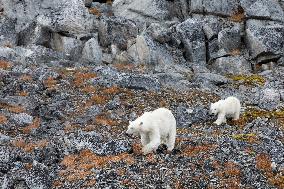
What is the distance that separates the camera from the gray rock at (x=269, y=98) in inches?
1252

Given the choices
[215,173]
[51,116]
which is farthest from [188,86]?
[215,173]

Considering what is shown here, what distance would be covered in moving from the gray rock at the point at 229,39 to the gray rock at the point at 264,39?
3.03 ft

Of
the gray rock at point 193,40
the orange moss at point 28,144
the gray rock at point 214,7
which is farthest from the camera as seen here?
the gray rock at point 214,7

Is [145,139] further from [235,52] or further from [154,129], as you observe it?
[235,52]

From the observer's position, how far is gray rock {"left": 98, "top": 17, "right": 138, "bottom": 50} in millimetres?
44875

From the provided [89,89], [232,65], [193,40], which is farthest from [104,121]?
[193,40]

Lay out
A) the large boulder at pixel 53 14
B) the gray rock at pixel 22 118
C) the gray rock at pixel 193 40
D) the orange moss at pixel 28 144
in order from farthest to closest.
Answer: the large boulder at pixel 53 14, the gray rock at pixel 193 40, the gray rock at pixel 22 118, the orange moss at pixel 28 144

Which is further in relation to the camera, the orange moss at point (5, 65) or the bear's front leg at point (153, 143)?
the orange moss at point (5, 65)

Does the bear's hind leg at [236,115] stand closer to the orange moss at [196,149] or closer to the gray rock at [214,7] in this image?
the orange moss at [196,149]

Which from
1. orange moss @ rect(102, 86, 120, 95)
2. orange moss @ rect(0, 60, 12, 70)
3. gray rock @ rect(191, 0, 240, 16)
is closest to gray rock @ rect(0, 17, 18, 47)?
orange moss @ rect(0, 60, 12, 70)

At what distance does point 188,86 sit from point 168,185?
18.8m

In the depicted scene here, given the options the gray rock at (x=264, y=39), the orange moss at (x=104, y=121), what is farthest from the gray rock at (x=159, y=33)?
the orange moss at (x=104, y=121)

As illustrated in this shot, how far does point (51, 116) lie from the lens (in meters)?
27.8

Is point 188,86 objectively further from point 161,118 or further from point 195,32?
point 161,118
